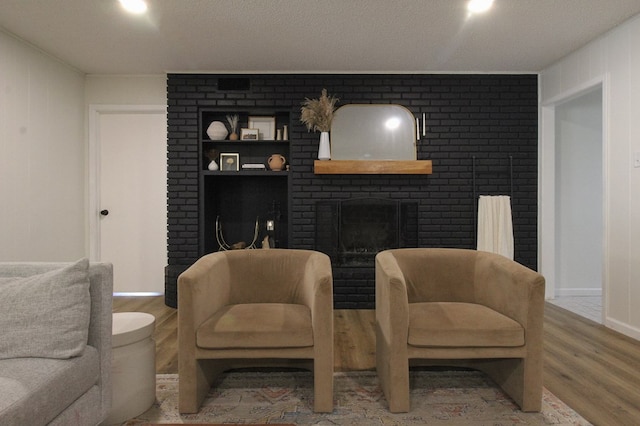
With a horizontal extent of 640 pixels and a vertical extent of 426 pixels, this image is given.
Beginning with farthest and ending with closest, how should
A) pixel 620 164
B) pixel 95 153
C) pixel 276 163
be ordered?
1. pixel 95 153
2. pixel 276 163
3. pixel 620 164

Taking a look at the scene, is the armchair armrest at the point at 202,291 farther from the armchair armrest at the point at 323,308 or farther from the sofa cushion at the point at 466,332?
the sofa cushion at the point at 466,332

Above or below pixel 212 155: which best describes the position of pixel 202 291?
below

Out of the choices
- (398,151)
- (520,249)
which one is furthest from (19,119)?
(520,249)

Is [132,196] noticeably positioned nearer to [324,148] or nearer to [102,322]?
[324,148]

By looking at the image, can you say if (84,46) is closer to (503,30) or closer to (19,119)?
(19,119)

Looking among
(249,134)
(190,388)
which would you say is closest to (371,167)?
(249,134)

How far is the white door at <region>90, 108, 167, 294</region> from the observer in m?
4.68

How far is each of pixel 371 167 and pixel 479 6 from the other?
171 cm

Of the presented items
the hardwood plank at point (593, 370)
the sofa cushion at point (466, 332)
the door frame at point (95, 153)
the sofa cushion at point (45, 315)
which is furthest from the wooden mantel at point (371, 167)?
the sofa cushion at point (45, 315)

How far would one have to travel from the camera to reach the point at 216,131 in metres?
4.40

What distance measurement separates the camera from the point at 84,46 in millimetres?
3775

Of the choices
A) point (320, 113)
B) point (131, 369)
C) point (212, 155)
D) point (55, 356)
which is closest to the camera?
point (55, 356)

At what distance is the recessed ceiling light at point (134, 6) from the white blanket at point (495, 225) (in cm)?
349

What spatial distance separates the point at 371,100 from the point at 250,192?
1.66 metres
